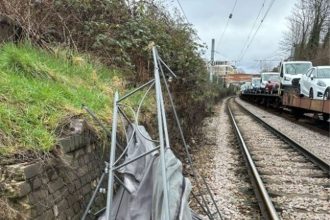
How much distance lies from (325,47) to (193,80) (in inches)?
1590

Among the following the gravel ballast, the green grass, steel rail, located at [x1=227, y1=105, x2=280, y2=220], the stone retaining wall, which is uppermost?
the green grass

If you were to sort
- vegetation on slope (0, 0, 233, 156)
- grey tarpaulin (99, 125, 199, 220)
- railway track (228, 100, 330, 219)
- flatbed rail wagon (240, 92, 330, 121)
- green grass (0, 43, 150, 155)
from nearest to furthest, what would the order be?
grey tarpaulin (99, 125, 199, 220) → green grass (0, 43, 150, 155) → vegetation on slope (0, 0, 233, 156) → railway track (228, 100, 330, 219) → flatbed rail wagon (240, 92, 330, 121)

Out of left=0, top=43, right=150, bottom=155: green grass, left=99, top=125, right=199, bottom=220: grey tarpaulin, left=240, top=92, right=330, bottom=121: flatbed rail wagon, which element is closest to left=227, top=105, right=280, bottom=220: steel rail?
left=99, top=125, right=199, bottom=220: grey tarpaulin

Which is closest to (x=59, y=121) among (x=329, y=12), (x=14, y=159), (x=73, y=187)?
(x=73, y=187)

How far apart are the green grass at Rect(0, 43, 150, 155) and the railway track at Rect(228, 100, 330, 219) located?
2.65 metres

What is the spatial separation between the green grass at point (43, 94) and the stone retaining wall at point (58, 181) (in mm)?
203

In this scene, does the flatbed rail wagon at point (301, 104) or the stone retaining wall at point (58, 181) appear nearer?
the stone retaining wall at point (58, 181)

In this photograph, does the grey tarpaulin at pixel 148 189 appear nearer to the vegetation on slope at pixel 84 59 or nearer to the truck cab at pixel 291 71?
the vegetation on slope at pixel 84 59

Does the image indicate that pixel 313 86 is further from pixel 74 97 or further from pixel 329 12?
pixel 329 12

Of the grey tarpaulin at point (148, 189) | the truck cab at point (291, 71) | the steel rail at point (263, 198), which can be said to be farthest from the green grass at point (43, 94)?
the truck cab at point (291, 71)

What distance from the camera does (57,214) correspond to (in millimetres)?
3988

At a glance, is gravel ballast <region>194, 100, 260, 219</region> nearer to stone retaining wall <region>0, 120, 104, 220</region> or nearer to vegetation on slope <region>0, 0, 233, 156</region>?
vegetation on slope <region>0, 0, 233, 156</region>

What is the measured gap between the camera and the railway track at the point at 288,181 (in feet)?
22.1

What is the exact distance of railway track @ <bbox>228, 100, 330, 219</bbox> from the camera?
672cm
